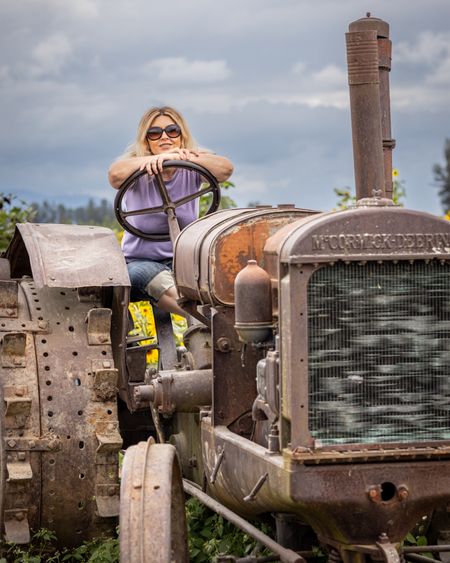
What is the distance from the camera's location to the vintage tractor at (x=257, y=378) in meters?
4.11

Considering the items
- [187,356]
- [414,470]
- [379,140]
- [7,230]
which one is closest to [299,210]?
[379,140]

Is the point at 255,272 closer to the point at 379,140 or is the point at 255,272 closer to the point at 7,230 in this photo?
the point at 379,140

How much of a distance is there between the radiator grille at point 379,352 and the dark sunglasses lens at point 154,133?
2.30 meters

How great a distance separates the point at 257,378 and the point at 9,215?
6464mm

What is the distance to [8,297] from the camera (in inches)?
220

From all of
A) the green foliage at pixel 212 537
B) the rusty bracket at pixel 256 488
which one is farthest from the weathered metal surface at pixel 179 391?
the rusty bracket at pixel 256 488

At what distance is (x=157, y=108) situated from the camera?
20.7 feet

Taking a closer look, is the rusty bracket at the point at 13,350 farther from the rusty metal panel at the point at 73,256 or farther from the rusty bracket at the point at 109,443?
the rusty bracket at the point at 109,443

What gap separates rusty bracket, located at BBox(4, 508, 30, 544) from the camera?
522 cm

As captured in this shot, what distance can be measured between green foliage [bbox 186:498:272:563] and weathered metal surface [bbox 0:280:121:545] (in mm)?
405

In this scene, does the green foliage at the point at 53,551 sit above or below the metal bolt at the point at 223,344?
below

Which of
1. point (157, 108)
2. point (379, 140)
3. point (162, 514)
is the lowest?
point (162, 514)

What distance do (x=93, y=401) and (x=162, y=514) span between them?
3.85ft

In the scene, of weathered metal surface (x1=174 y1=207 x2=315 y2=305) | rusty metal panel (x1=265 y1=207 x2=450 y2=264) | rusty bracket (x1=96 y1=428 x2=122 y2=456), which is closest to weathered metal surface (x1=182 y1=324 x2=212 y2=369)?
weathered metal surface (x1=174 y1=207 x2=315 y2=305)
